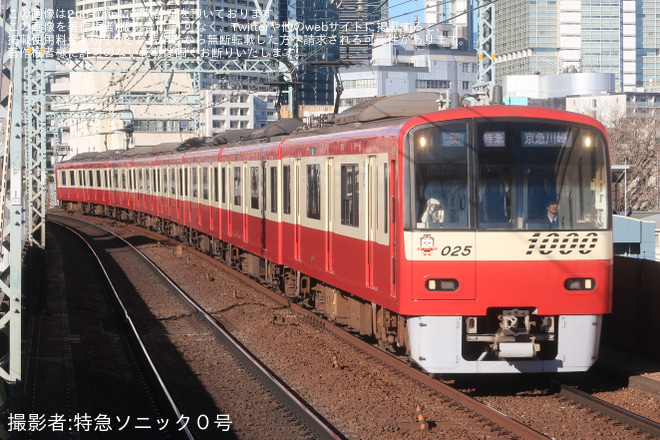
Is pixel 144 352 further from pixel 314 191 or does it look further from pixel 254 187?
pixel 254 187

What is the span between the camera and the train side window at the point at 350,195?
34.3 feet

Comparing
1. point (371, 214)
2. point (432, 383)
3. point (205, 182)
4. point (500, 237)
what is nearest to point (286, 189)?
point (371, 214)

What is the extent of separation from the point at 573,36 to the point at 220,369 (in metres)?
158

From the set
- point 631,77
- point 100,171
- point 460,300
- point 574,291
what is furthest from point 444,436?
point 631,77

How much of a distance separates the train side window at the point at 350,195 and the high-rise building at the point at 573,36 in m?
148

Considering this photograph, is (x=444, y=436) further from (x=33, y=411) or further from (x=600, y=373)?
(x=33, y=411)

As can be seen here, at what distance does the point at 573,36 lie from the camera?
159500 mm

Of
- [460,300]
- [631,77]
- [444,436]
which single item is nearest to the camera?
[444,436]

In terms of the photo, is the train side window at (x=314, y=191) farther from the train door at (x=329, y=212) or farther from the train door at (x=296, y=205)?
the train door at (x=296, y=205)

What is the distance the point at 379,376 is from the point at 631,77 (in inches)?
6643

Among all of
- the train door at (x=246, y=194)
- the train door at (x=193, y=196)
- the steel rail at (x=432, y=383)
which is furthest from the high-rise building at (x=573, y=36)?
the steel rail at (x=432, y=383)

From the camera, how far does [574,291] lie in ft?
28.3

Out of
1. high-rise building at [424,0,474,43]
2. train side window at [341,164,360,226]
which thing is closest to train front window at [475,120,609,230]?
train side window at [341,164,360,226]

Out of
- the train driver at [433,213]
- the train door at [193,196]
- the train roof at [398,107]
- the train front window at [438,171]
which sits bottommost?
the train door at [193,196]
